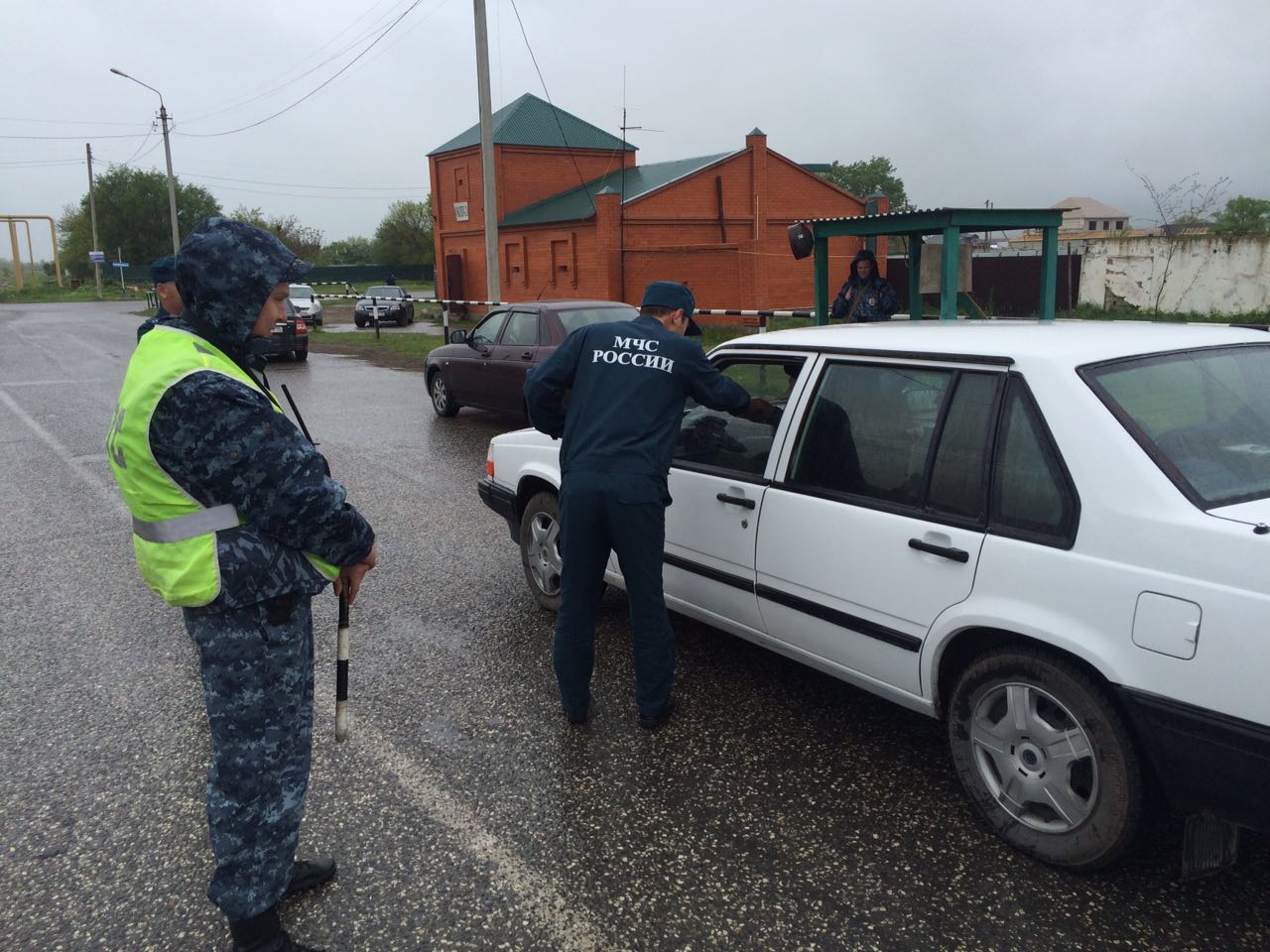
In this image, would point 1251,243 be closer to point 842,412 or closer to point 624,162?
point 624,162

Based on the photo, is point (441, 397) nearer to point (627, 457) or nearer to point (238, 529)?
point (627, 457)

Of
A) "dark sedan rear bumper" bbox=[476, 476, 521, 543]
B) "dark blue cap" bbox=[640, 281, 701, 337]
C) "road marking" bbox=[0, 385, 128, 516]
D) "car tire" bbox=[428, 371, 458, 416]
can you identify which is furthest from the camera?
"car tire" bbox=[428, 371, 458, 416]

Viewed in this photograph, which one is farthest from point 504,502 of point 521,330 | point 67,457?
point 67,457

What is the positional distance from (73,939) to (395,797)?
1.04 meters

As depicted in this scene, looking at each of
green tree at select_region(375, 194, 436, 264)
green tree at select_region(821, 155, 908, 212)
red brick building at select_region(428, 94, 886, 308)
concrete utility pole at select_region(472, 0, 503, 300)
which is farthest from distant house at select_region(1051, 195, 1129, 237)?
concrete utility pole at select_region(472, 0, 503, 300)

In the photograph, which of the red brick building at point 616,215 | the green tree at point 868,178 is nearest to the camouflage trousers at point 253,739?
the red brick building at point 616,215

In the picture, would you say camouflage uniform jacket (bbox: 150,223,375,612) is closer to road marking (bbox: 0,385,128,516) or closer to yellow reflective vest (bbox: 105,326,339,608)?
yellow reflective vest (bbox: 105,326,339,608)

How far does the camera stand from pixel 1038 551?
113 inches

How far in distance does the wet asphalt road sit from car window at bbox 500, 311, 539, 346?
588cm

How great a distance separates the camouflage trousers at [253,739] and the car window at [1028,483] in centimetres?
206

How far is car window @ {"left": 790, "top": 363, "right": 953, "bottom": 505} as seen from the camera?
11.0 feet

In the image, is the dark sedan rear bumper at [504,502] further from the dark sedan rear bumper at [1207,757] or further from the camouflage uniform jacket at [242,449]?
the dark sedan rear bumper at [1207,757]

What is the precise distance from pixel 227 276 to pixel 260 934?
68.1 inches

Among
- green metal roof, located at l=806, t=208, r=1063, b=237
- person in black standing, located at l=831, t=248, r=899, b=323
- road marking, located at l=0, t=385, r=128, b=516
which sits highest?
green metal roof, located at l=806, t=208, r=1063, b=237
